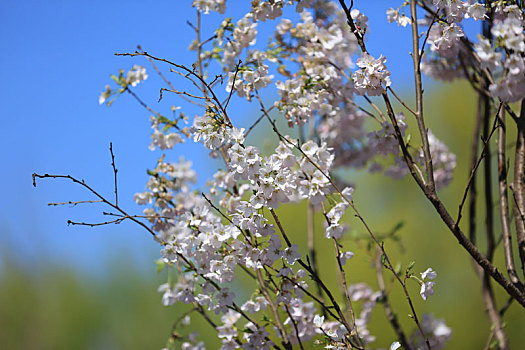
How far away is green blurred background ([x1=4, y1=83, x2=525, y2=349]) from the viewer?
8.88m

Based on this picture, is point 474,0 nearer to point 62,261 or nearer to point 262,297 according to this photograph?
point 262,297

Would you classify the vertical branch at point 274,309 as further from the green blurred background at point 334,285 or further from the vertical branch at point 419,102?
the green blurred background at point 334,285

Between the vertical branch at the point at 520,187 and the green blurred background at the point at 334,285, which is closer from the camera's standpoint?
the vertical branch at the point at 520,187

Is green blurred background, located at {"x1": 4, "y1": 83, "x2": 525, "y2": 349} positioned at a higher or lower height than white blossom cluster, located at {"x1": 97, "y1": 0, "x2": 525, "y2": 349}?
higher

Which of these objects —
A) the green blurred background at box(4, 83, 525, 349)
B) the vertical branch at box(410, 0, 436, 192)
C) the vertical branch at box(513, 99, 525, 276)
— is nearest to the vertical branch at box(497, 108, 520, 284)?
the vertical branch at box(513, 99, 525, 276)

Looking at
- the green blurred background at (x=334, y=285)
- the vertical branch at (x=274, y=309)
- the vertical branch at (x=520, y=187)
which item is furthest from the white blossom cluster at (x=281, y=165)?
the green blurred background at (x=334, y=285)

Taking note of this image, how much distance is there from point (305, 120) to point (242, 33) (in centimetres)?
53

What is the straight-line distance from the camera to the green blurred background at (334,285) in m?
8.88

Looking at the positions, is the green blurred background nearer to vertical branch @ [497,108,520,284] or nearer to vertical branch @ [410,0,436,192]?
vertical branch @ [497,108,520,284]

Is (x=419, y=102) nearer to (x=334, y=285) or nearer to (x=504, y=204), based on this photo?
(x=504, y=204)

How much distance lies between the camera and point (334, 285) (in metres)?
8.08

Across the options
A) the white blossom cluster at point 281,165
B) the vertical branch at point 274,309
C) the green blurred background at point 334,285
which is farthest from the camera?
the green blurred background at point 334,285

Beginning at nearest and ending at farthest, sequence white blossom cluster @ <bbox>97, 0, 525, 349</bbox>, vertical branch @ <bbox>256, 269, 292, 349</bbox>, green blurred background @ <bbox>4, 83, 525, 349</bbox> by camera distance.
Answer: white blossom cluster @ <bbox>97, 0, 525, 349</bbox> < vertical branch @ <bbox>256, 269, 292, 349</bbox> < green blurred background @ <bbox>4, 83, 525, 349</bbox>

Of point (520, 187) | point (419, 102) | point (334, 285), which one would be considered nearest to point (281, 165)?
point (419, 102)
